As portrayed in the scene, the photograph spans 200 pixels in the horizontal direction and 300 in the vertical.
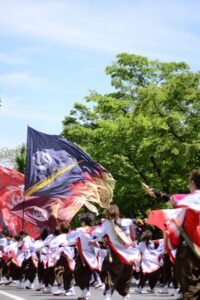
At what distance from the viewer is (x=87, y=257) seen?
13.6 meters

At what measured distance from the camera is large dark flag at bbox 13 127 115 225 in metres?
17.4

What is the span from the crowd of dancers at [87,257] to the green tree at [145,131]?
6.76 meters

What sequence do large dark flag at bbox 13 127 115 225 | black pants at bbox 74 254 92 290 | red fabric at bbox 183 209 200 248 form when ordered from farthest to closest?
large dark flag at bbox 13 127 115 225 < black pants at bbox 74 254 92 290 < red fabric at bbox 183 209 200 248

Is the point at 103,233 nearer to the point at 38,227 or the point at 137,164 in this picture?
the point at 38,227

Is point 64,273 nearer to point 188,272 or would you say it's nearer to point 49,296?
point 49,296

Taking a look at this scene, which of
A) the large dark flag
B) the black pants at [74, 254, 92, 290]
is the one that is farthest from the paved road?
the large dark flag

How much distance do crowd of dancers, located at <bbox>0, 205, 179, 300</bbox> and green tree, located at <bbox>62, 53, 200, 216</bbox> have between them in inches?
266

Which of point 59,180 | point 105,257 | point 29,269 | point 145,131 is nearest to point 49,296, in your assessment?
point 105,257

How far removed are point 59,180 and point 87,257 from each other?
4.37 meters

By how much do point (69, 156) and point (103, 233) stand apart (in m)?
6.81

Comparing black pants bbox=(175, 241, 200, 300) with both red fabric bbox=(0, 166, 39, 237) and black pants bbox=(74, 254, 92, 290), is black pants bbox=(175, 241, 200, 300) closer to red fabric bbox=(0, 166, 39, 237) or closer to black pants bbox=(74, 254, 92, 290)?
black pants bbox=(74, 254, 92, 290)

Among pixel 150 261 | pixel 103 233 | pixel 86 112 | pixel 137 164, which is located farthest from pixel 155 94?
pixel 86 112

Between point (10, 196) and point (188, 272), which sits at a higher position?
point (10, 196)

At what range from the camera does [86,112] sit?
155ft
